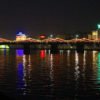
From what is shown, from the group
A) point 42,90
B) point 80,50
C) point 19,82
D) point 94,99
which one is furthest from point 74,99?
point 80,50

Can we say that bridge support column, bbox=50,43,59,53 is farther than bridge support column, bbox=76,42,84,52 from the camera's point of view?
No

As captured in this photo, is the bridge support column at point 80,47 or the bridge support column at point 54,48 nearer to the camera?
the bridge support column at point 54,48

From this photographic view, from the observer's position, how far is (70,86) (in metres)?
35.1

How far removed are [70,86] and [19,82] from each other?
19.9 feet

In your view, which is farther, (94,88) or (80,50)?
(80,50)

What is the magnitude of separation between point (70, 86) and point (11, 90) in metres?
5.45

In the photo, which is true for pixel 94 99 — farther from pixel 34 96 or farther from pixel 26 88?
pixel 26 88

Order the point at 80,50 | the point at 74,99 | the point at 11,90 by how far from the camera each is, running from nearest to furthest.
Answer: the point at 74,99 < the point at 11,90 < the point at 80,50

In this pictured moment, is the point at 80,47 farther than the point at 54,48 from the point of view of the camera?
Yes

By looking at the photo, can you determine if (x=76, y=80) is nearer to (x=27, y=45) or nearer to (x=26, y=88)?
(x=26, y=88)

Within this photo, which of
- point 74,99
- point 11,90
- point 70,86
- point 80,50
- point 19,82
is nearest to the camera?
point 74,99

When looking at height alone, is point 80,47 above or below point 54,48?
above

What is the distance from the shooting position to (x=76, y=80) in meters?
40.6

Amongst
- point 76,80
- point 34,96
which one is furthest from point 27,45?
point 34,96
